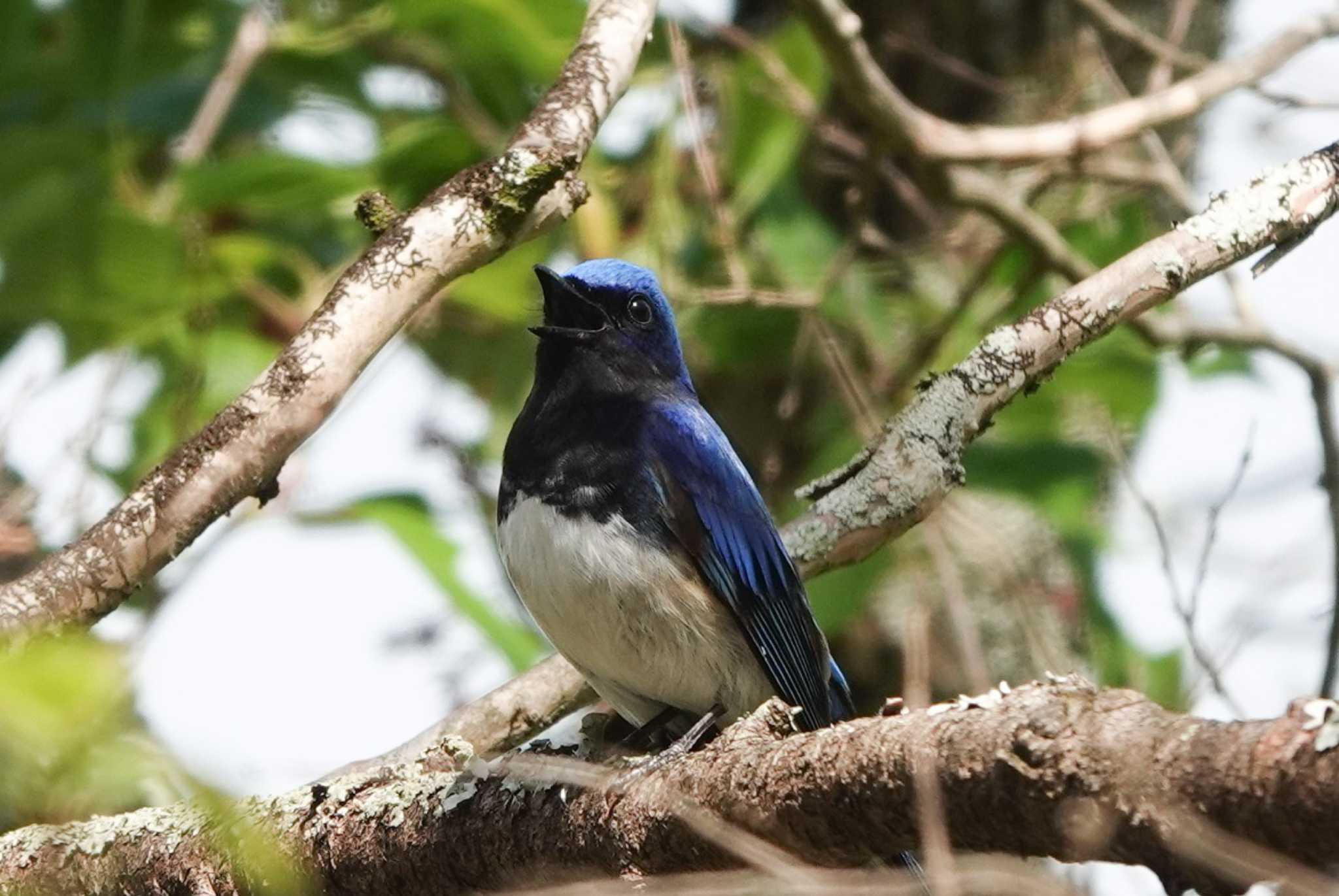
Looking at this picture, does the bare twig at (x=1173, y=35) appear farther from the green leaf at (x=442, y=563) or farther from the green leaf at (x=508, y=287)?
the green leaf at (x=442, y=563)

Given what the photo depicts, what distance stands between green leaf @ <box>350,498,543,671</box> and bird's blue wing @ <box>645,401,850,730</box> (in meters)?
1.32

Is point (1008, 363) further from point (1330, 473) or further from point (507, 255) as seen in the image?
point (507, 255)

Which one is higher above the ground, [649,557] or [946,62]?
[946,62]

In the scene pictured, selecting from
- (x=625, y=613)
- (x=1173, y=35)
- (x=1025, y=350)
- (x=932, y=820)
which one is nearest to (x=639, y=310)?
(x=625, y=613)

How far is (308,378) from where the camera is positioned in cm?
292

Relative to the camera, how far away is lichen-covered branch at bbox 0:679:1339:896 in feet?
5.92

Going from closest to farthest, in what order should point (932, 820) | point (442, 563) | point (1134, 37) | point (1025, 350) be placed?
point (932, 820), point (1025, 350), point (442, 563), point (1134, 37)

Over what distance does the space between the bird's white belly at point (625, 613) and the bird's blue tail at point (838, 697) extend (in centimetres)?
38

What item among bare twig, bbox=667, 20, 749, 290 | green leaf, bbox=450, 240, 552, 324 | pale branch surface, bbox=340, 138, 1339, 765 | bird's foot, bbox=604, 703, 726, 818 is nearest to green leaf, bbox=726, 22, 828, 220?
bare twig, bbox=667, 20, 749, 290

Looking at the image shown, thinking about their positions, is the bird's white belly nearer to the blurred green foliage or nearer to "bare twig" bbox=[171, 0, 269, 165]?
the blurred green foliage

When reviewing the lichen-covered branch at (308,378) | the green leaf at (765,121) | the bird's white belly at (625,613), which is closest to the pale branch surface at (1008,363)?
the bird's white belly at (625,613)

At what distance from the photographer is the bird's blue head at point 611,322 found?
4582 mm

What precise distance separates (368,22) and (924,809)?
4732 mm

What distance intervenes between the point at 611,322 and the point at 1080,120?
6.56 ft
